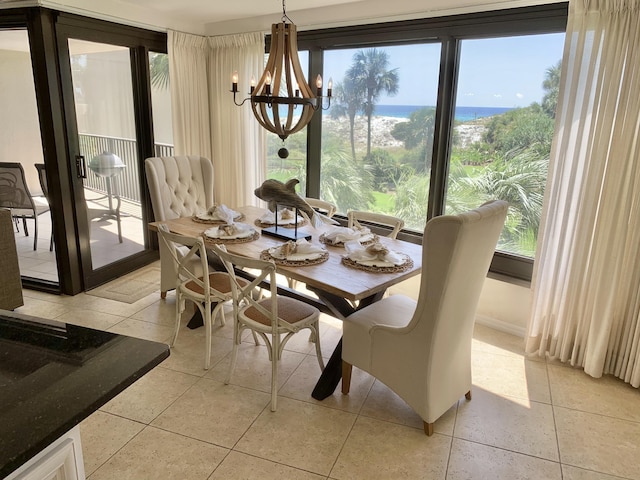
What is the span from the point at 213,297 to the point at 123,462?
1.06 metres

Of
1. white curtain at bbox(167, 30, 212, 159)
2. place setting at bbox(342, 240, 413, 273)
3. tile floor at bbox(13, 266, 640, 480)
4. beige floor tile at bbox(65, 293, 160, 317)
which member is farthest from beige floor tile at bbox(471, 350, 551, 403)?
white curtain at bbox(167, 30, 212, 159)

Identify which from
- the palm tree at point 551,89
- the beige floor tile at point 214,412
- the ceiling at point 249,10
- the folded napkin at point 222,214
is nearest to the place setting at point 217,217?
the folded napkin at point 222,214

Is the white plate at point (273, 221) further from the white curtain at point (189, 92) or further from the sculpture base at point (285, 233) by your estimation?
the white curtain at point (189, 92)

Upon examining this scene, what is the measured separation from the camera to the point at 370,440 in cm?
228

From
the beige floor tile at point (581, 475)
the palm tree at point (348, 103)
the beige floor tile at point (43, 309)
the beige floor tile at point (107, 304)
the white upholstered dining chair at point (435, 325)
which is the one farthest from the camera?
the palm tree at point (348, 103)

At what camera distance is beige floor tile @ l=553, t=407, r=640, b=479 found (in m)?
2.15

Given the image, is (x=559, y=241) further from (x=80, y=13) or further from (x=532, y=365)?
(x=80, y=13)

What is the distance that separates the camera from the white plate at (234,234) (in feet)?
9.73

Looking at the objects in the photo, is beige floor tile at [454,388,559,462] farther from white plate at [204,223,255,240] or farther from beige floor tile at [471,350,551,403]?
white plate at [204,223,255,240]

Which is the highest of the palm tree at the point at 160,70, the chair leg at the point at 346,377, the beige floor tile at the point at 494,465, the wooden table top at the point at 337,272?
the palm tree at the point at 160,70

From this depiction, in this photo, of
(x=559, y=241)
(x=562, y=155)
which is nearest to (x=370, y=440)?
(x=559, y=241)

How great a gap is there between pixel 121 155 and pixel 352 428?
3228 millimetres

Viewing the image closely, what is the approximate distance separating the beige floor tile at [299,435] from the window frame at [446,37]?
5.92 feet

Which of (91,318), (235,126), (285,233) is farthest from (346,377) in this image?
(235,126)
